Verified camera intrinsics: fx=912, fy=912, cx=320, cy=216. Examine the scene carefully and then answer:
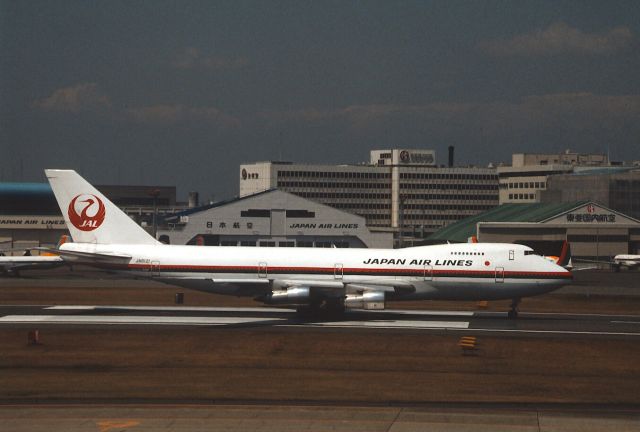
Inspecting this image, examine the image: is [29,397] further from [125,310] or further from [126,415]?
[125,310]

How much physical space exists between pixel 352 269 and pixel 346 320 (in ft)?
9.68

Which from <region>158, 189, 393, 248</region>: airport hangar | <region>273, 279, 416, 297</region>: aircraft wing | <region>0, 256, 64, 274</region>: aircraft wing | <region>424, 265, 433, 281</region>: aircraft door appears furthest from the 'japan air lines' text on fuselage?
<region>158, 189, 393, 248</region>: airport hangar

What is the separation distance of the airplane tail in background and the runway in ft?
14.8

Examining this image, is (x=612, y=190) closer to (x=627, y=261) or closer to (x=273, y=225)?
(x=627, y=261)

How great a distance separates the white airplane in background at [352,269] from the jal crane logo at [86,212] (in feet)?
4.92

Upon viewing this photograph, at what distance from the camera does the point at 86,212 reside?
5481cm

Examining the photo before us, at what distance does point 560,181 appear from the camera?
170 m

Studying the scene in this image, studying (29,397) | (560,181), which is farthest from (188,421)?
(560,181)

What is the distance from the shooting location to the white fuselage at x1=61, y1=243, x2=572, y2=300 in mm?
52281

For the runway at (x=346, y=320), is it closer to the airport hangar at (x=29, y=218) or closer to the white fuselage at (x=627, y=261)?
the airport hangar at (x=29, y=218)

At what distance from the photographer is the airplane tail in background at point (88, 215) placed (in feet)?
179

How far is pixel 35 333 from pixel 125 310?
15.0 meters

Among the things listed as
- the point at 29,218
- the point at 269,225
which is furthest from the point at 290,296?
the point at 29,218

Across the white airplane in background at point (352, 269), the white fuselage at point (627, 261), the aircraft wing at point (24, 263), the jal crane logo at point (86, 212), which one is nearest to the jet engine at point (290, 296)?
the white airplane in background at point (352, 269)
